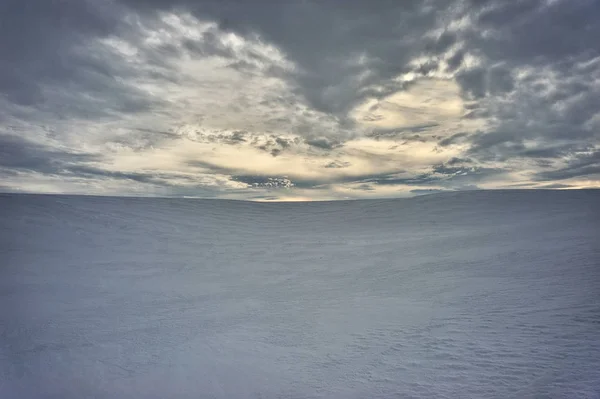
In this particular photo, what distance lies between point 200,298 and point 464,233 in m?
5.12

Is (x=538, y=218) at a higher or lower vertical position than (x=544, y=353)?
higher

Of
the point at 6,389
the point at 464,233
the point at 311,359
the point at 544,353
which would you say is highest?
the point at 464,233

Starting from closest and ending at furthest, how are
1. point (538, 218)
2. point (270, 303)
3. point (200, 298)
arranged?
point (270, 303) → point (200, 298) → point (538, 218)

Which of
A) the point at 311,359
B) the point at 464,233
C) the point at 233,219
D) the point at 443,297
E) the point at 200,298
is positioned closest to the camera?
the point at 311,359

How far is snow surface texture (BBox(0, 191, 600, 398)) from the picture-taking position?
2.53 metres

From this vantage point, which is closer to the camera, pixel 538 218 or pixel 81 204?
pixel 538 218

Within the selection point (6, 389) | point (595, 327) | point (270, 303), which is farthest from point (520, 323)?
point (6, 389)

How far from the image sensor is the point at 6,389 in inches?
104

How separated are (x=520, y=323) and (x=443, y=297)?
91 centimetres

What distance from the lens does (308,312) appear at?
12.7 feet

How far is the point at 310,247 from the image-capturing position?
7.37 metres

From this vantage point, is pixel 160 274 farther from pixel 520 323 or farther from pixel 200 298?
pixel 520 323

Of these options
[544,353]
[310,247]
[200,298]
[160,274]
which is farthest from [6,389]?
[310,247]

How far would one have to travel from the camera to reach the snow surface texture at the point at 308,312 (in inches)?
99.4
